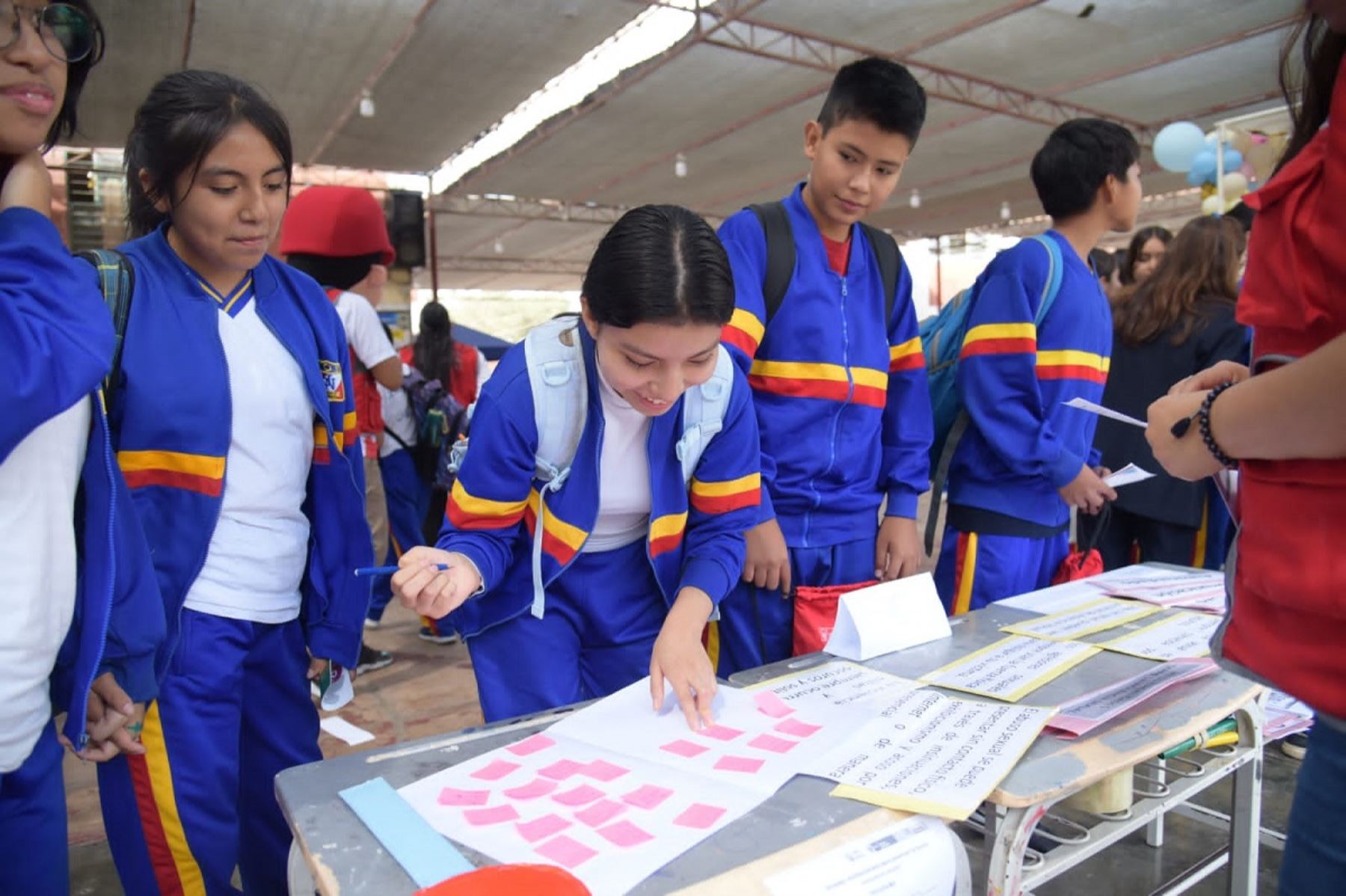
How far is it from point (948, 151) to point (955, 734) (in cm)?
1058

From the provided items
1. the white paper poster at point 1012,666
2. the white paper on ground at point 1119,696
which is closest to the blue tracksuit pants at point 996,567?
the white paper poster at point 1012,666

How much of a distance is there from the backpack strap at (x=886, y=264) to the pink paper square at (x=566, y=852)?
121 centimetres

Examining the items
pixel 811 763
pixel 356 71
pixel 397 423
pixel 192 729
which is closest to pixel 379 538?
pixel 397 423

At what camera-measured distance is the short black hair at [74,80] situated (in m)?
0.97

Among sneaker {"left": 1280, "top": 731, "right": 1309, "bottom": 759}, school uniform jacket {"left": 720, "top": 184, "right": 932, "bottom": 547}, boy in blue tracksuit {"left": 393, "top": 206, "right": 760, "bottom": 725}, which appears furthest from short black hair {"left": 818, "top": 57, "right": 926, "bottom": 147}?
sneaker {"left": 1280, "top": 731, "right": 1309, "bottom": 759}

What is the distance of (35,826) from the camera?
96 cm

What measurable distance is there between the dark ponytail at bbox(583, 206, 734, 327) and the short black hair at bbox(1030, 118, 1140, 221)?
1177 mm

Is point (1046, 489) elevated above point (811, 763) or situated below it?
above

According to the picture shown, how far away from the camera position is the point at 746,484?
136 centimetres

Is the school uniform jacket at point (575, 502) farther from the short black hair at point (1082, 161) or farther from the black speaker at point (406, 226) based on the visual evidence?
the black speaker at point (406, 226)

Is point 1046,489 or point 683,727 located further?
point 1046,489

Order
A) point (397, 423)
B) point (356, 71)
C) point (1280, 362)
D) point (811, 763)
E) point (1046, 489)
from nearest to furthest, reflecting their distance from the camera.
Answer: point (1280, 362)
point (811, 763)
point (1046, 489)
point (397, 423)
point (356, 71)

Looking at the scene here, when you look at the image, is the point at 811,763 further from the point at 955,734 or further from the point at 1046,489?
the point at 1046,489

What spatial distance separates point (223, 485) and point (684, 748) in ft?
2.29
